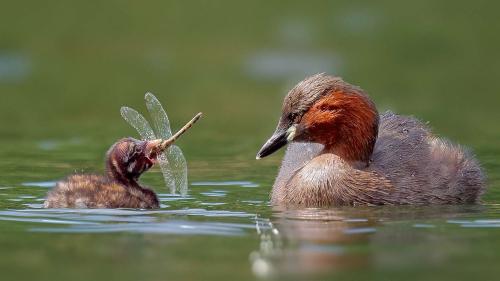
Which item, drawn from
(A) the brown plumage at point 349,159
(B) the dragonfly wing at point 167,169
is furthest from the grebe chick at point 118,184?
(A) the brown plumage at point 349,159

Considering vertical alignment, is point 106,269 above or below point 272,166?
below

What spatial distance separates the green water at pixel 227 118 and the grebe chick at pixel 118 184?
34 centimetres

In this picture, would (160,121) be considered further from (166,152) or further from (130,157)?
(130,157)

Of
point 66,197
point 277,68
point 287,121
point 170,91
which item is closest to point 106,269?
point 66,197

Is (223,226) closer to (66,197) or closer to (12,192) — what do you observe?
(66,197)

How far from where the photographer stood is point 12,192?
1608cm

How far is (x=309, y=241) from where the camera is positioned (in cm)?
1227

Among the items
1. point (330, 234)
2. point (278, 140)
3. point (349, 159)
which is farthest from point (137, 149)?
point (330, 234)

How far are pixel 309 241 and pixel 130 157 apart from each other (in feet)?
10.7

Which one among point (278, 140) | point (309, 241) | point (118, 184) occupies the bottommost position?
point (309, 241)

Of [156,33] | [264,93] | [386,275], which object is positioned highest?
[156,33]

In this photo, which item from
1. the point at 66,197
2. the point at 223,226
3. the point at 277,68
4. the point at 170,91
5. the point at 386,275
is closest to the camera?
the point at 386,275

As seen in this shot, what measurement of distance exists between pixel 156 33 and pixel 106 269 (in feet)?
87.3

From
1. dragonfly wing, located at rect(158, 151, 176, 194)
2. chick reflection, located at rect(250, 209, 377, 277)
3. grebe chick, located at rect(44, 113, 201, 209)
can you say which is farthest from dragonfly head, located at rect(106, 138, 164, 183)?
chick reflection, located at rect(250, 209, 377, 277)
